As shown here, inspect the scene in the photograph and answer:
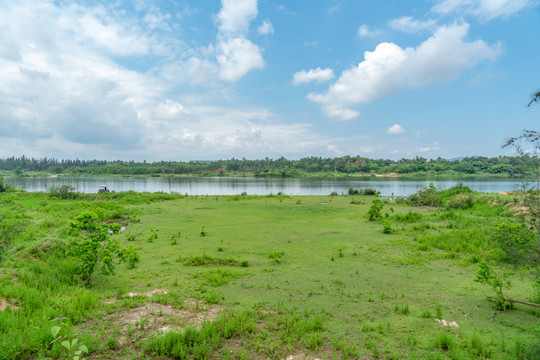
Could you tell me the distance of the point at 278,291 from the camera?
22.3 feet

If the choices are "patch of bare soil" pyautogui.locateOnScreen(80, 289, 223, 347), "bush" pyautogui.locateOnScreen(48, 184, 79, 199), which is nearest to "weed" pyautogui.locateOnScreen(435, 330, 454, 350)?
"patch of bare soil" pyautogui.locateOnScreen(80, 289, 223, 347)

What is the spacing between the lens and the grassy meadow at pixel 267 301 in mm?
4422

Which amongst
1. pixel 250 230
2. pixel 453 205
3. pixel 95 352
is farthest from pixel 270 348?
pixel 453 205

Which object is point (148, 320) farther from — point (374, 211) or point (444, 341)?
point (374, 211)

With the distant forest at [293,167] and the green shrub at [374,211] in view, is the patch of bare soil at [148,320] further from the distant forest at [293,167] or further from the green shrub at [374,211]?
the distant forest at [293,167]

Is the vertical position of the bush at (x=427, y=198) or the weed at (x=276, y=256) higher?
the bush at (x=427, y=198)

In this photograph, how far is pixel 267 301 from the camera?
624 centimetres

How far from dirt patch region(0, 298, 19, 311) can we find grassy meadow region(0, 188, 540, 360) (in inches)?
1.2

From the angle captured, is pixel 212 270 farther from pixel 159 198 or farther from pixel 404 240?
pixel 159 198

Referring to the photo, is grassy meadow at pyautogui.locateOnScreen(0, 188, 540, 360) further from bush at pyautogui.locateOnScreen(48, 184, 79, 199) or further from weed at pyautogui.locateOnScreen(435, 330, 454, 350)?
bush at pyautogui.locateOnScreen(48, 184, 79, 199)

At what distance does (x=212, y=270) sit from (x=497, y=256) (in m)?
9.43

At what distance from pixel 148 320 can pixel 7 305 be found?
2.82 metres

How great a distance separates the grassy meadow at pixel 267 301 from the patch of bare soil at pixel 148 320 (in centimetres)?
3

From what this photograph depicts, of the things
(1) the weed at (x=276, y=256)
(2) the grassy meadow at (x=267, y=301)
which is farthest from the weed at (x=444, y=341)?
(1) the weed at (x=276, y=256)
